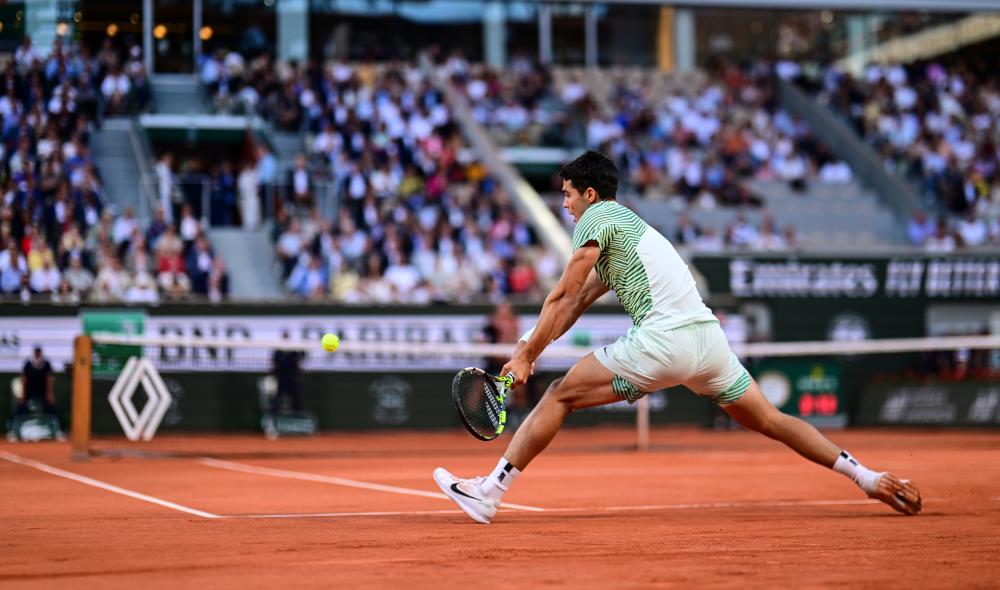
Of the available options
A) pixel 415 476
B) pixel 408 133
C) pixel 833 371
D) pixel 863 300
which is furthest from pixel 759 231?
pixel 415 476

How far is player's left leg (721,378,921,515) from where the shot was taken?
7.97m

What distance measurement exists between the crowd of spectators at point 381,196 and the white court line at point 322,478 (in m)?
6.67

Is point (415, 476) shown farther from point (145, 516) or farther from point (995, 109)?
point (995, 109)

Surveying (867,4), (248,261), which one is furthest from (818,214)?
(248,261)

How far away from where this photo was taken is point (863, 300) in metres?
25.3

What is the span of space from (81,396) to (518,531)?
28.4 feet

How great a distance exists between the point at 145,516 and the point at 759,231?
2098 cm

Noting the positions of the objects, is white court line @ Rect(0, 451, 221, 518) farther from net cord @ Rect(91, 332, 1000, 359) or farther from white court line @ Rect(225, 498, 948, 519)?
net cord @ Rect(91, 332, 1000, 359)

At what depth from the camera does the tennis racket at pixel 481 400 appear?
7328 millimetres

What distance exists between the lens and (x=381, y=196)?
25156 millimetres

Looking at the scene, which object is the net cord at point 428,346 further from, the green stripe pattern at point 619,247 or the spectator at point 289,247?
the green stripe pattern at point 619,247

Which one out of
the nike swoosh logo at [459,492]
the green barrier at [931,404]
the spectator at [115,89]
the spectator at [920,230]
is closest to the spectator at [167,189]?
the spectator at [115,89]

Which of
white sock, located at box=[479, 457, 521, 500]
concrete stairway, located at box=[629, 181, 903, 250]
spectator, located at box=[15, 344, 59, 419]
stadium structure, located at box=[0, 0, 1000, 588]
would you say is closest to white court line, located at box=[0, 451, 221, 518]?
stadium structure, located at box=[0, 0, 1000, 588]

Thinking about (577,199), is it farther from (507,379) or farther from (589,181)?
(507,379)
